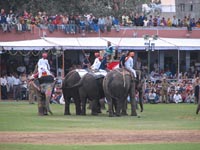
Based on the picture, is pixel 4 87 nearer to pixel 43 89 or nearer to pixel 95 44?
pixel 95 44

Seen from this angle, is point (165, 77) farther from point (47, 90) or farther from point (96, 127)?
point (96, 127)

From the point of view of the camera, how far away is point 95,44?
185 ft

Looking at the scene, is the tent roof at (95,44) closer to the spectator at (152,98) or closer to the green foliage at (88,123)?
the spectator at (152,98)

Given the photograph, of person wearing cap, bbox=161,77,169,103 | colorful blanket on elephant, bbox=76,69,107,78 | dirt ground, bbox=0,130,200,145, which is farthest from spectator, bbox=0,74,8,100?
dirt ground, bbox=0,130,200,145

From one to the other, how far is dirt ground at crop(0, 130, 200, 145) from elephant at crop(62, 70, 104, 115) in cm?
972

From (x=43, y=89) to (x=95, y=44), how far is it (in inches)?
851

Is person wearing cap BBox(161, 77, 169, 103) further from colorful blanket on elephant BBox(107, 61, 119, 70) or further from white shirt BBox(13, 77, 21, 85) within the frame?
colorful blanket on elephant BBox(107, 61, 119, 70)

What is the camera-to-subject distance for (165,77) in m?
56.6

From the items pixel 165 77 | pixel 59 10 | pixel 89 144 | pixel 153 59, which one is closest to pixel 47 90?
pixel 89 144

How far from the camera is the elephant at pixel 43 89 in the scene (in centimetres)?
3497

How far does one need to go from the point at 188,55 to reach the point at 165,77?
27.9ft

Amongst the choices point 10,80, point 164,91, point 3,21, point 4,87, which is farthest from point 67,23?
point 164,91

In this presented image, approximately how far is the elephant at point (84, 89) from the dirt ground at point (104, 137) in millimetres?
9722

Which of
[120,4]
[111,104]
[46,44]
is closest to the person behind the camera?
[111,104]
